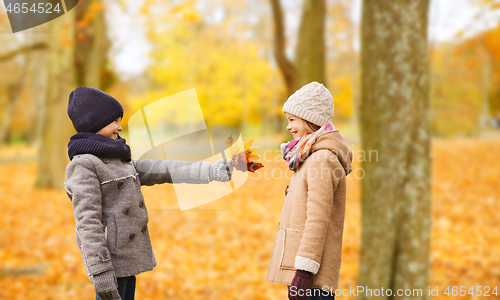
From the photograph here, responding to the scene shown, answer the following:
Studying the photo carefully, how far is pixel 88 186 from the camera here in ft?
4.84

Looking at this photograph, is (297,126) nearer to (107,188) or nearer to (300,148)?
(300,148)

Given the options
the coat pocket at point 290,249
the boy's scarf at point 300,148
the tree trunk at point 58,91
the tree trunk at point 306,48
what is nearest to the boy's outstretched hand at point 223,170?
the boy's scarf at point 300,148

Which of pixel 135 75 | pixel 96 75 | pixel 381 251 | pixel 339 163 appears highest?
pixel 339 163

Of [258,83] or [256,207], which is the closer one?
[256,207]

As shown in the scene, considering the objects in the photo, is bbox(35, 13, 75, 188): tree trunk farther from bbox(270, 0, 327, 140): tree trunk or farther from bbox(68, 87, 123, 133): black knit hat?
bbox(68, 87, 123, 133): black knit hat

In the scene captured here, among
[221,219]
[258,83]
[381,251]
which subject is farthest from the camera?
[258,83]

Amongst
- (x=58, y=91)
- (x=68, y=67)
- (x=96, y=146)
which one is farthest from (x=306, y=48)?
(x=58, y=91)

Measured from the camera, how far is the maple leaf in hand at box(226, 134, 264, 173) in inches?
56.8

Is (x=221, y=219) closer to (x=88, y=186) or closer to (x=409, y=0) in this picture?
(x=409, y=0)

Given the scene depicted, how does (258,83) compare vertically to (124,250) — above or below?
below

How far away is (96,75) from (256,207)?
5.19 metres

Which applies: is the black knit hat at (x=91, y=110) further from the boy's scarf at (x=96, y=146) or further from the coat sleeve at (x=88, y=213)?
the coat sleeve at (x=88, y=213)

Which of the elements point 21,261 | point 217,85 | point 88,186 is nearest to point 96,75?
point 21,261

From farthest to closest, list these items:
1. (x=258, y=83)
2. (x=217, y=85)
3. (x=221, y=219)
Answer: (x=258, y=83) < (x=217, y=85) < (x=221, y=219)
